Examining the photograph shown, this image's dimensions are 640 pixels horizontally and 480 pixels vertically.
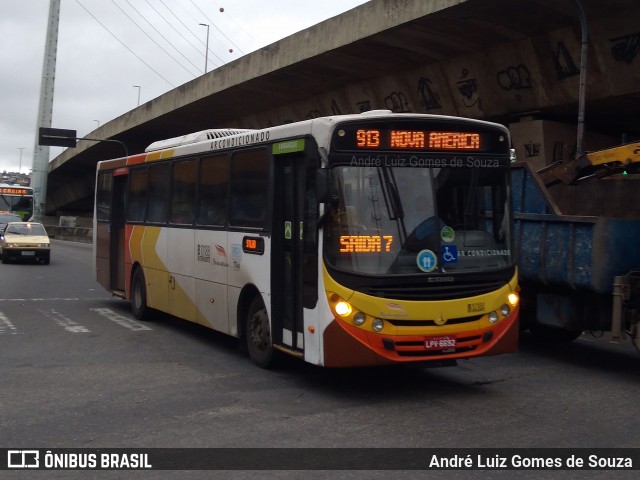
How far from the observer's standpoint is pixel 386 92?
1005 inches

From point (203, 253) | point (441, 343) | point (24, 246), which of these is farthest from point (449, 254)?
point (24, 246)

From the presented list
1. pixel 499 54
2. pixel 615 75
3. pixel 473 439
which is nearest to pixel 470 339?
pixel 473 439

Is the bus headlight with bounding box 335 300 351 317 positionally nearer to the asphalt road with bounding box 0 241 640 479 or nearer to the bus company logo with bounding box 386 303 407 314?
the bus company logo with bounding box 386 303 407 314

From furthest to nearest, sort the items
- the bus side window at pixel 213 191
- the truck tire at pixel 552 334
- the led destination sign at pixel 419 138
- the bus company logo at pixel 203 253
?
the truck tire at pixel 552 334 → the bus company logo at pixel 203 253 → the bus side window at pixel 213 191 → the led destination sign at pixel 419 138

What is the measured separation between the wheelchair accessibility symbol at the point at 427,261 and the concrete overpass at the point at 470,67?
11.0 m

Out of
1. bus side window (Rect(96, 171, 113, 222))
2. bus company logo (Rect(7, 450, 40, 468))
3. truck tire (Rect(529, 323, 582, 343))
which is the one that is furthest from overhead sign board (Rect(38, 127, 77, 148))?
bus company logo (Rect(7, 450, 40, 468))

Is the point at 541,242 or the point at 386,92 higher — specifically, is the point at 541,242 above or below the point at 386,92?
below

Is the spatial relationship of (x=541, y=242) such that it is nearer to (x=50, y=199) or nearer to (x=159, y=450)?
(x=159, y=450)

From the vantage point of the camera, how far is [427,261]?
328 inches

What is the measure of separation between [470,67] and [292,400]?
621 inches

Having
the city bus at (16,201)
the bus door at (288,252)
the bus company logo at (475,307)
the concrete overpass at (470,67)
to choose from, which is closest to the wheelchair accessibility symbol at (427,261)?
the bus company logo at (475,307)

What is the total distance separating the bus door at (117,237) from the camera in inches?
614

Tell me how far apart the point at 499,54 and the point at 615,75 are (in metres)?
3.21

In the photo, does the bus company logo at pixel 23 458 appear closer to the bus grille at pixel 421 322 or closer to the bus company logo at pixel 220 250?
the bus grille at pixel 421 322
